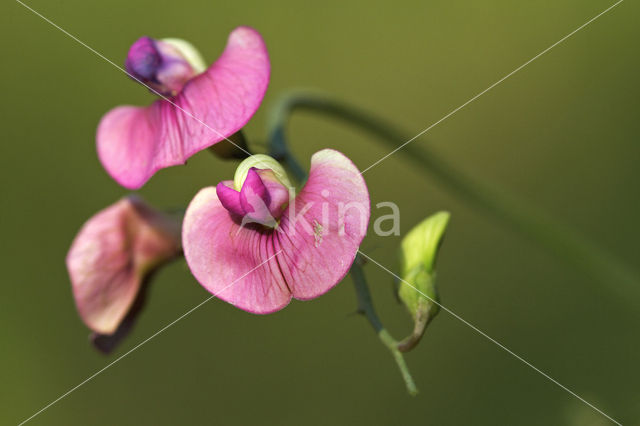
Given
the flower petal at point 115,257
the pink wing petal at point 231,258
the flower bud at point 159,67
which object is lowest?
the flower petal at point 115,257

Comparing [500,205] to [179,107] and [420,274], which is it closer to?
[420,274]

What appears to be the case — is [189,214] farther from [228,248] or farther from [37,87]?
[37,87]

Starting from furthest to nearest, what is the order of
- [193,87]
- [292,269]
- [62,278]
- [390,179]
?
[390,179]
[62,278]
[193,87]
[292,269]

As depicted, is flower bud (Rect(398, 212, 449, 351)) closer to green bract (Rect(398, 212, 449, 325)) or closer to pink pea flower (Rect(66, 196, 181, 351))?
green bract (Rect(398, 212, 449, 325))

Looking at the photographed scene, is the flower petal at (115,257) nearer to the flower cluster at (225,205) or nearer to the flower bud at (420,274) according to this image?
the flower cluster at (225,205)

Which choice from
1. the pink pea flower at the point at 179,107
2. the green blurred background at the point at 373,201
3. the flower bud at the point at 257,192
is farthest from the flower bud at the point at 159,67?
the green blurred background at the point at 373,201

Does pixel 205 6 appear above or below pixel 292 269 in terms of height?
below

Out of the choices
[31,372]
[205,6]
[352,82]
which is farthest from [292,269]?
[205,6]
